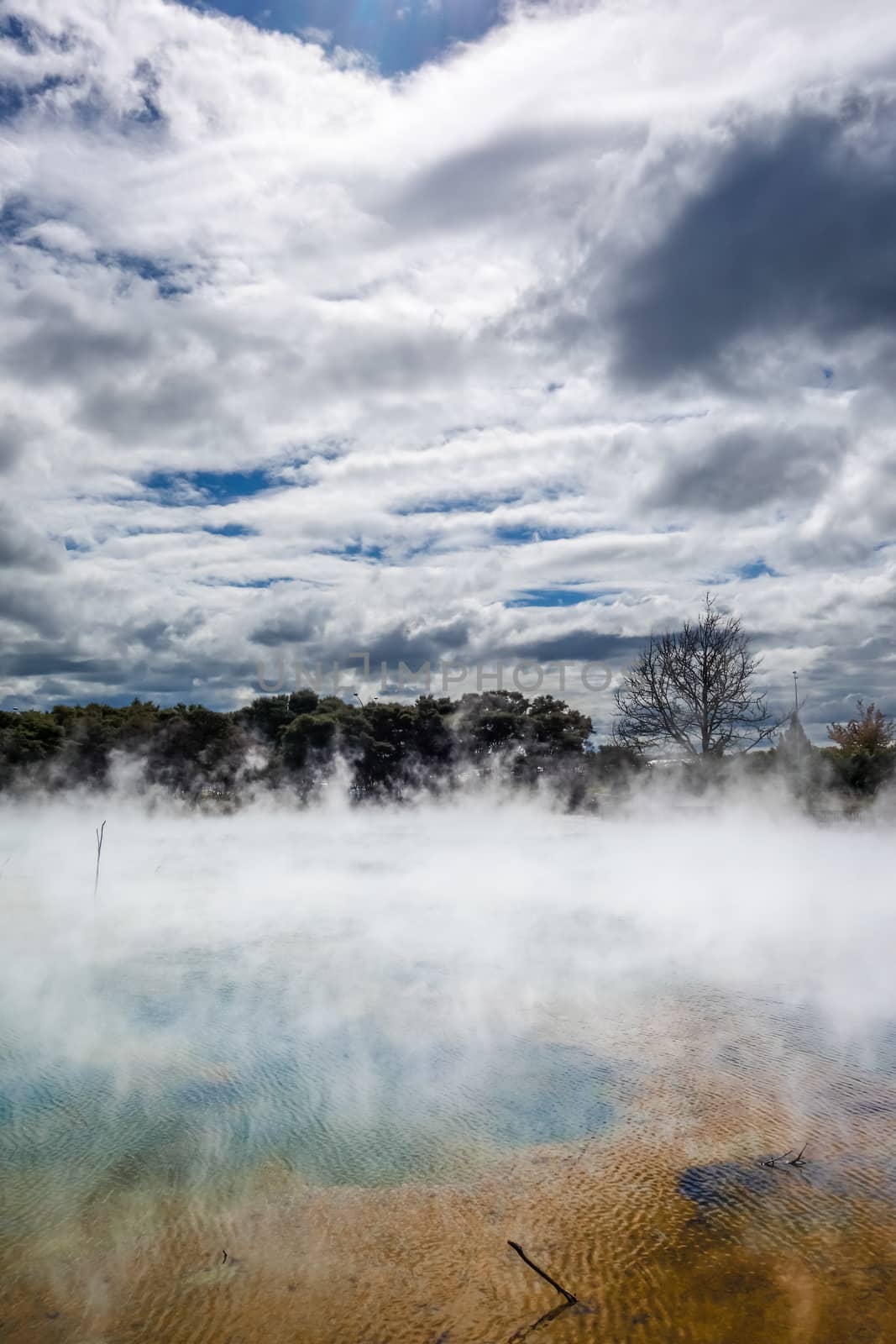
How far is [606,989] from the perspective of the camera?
6172 millimetres

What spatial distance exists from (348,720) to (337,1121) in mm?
17715

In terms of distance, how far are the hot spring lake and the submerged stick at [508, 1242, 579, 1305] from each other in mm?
24

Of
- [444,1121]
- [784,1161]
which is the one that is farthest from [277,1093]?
[784,1161]

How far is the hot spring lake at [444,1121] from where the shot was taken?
2818 millimetres

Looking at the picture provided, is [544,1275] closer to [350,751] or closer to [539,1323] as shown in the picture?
[539,1323]

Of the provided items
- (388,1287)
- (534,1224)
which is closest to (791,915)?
(534,1224)

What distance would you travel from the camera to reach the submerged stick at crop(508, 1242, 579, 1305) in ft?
9.29

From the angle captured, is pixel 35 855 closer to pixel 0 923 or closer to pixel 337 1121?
pixel 0 923

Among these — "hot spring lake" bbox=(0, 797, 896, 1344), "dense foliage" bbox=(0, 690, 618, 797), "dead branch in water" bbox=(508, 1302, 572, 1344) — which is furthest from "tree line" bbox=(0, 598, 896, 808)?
"dead branch in water" bbox=(508, 1302, 572, 1344)

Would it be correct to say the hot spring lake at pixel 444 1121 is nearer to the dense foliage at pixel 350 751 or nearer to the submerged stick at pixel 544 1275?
the submerged stick at pixel 544 1275

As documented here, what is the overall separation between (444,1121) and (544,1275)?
1.19 metres

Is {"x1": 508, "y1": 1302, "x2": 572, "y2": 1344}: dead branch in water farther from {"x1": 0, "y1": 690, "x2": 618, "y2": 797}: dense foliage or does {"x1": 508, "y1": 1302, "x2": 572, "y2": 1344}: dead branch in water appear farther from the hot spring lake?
{"x1": 0, "y1": 690, "x2": 618, "y2": 797}: dense foliage

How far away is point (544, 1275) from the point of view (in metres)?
2.94

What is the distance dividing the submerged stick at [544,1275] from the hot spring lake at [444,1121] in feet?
0.08
